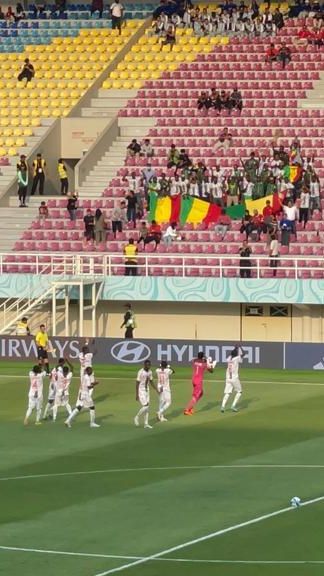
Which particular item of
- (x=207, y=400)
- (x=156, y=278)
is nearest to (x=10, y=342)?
(x=156, y=278)

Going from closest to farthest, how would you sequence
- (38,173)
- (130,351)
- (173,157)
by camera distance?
1. (130,351)
2. (173,157)
3. (38,173)

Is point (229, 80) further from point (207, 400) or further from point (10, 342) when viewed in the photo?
point (207, 400)

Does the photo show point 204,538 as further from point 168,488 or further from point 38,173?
point 38,173

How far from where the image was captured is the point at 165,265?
56.2m

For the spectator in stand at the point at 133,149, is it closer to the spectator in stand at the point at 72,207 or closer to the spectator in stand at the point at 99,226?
the spectator in stand at the point at 72,207

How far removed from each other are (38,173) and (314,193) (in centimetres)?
1217

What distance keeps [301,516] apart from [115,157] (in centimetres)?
3658

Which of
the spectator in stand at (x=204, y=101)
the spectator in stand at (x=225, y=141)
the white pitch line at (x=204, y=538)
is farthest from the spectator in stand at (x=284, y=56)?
the white pitch line at (x=204, y=538)

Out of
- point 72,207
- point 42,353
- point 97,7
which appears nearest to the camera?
point 42,353

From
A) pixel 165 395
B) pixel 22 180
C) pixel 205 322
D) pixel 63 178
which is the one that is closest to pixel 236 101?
pixel 63 178

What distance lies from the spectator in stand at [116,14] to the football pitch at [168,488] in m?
28.1

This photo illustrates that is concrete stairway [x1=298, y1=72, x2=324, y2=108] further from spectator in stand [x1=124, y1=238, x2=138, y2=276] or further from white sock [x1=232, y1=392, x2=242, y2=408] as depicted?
white sock [x1=232, y1=392, x2=242, y2=408]

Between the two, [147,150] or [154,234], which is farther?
[147,150]

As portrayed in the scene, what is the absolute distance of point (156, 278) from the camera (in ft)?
180
